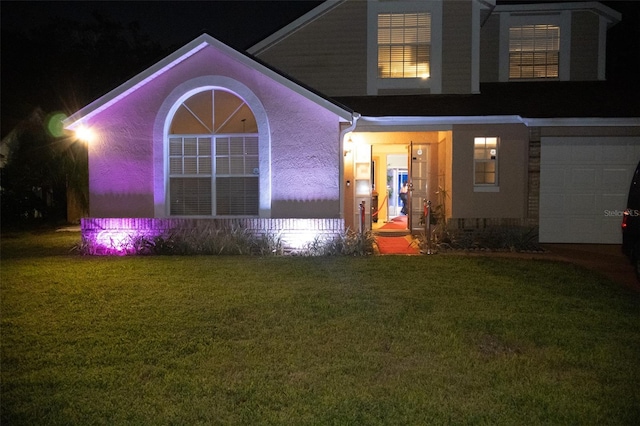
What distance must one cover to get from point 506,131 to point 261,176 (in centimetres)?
594

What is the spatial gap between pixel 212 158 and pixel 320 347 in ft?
26.3

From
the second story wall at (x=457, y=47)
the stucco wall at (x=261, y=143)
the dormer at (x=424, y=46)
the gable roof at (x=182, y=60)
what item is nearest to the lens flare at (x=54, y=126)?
the gable roof at (x=182, y=60)

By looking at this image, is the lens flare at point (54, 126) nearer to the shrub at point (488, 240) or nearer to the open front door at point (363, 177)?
the open front door at point (363, 177)

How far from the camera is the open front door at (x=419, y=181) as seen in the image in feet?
50.0

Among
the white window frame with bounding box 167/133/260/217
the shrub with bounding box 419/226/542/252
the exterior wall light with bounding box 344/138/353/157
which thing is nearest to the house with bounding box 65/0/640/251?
the white window frame with bounding box 167/133/260/217

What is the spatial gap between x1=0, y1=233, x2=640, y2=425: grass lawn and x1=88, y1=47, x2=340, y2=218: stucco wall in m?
3.04

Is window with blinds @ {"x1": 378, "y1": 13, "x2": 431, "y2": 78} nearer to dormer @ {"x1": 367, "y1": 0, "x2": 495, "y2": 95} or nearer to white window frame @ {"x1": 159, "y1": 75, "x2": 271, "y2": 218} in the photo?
dormer @ {"x1": 367, "y1": 0, "x2": 495, "y2": 95}

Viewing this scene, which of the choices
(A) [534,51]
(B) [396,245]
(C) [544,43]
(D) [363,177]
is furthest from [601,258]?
(C) [544,43]

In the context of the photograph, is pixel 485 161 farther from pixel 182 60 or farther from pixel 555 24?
pixel 182 60

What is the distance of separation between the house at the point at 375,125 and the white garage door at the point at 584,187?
0.11 feet

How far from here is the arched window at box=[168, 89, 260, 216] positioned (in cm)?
1289

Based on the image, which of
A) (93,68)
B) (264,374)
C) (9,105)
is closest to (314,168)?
(264,374)

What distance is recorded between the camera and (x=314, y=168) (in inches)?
492

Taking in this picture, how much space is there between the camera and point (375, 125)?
13.4 metres
